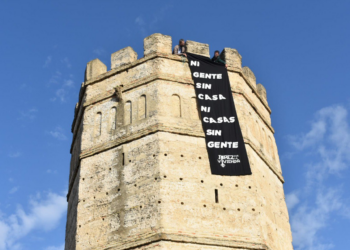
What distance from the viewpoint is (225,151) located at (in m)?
15.2

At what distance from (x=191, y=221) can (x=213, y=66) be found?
18.0ft

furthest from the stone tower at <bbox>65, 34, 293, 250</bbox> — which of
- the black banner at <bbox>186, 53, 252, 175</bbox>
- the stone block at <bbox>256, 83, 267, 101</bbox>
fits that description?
the stone block at <bbox>256, 83, 267, 101</bbox>

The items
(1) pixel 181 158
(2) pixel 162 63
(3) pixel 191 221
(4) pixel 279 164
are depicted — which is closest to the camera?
(3) pixel 191 221

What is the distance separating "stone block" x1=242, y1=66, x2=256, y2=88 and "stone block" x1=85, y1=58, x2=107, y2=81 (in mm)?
4732

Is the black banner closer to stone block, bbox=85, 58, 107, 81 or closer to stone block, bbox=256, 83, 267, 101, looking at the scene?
stone block, bbox=256, 83, 267, 101

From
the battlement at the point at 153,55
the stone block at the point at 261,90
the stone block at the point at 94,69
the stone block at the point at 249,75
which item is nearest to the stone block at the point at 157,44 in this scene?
the battlement at the point at 153,55

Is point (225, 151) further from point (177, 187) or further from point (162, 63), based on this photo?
point (162, 63)

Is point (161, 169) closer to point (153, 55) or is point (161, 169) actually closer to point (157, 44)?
point (153, 55)

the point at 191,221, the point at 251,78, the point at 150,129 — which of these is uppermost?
the point at 251,78

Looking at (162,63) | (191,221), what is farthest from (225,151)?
(162,63)

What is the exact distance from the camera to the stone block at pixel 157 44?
55.9 feet

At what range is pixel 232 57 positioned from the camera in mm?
17609

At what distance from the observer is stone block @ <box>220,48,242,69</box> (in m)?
17.4

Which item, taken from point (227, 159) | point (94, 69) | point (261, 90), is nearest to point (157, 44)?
point (94, 69)
